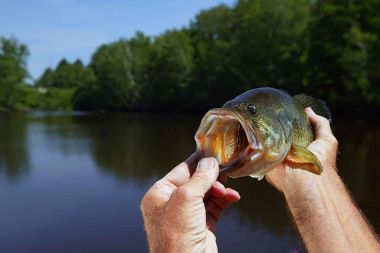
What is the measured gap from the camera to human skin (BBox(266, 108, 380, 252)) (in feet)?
9.93

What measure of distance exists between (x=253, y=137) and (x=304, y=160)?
1.89 feet

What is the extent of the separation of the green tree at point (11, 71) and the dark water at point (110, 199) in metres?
60.6

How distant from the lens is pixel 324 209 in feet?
10.5

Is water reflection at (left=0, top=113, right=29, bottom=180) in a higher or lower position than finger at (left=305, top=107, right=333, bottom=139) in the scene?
lower

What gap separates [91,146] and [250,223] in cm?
1614

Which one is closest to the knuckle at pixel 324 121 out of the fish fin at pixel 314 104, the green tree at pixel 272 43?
the fish fin at pixel 314 104

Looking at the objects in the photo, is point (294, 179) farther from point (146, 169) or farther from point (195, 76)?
point (195, 76)

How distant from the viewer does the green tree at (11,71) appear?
79.9 metres

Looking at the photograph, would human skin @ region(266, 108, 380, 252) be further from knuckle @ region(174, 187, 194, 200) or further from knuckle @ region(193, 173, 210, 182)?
knuckle @ region(174, 187, 194, 200)

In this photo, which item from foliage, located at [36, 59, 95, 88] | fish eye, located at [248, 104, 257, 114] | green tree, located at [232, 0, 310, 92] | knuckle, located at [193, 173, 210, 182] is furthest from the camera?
foliage, located at [36, 59, 95, 88]

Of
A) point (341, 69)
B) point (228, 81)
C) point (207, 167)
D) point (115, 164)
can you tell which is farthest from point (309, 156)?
point (228, 81)

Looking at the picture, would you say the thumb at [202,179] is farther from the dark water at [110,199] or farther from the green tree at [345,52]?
the green tree at [345,52]

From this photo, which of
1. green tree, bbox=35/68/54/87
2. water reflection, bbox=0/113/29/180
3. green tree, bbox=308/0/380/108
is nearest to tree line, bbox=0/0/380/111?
green tree, bbox=308/0/380/108

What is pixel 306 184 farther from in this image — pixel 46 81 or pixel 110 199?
pixel 46 81
